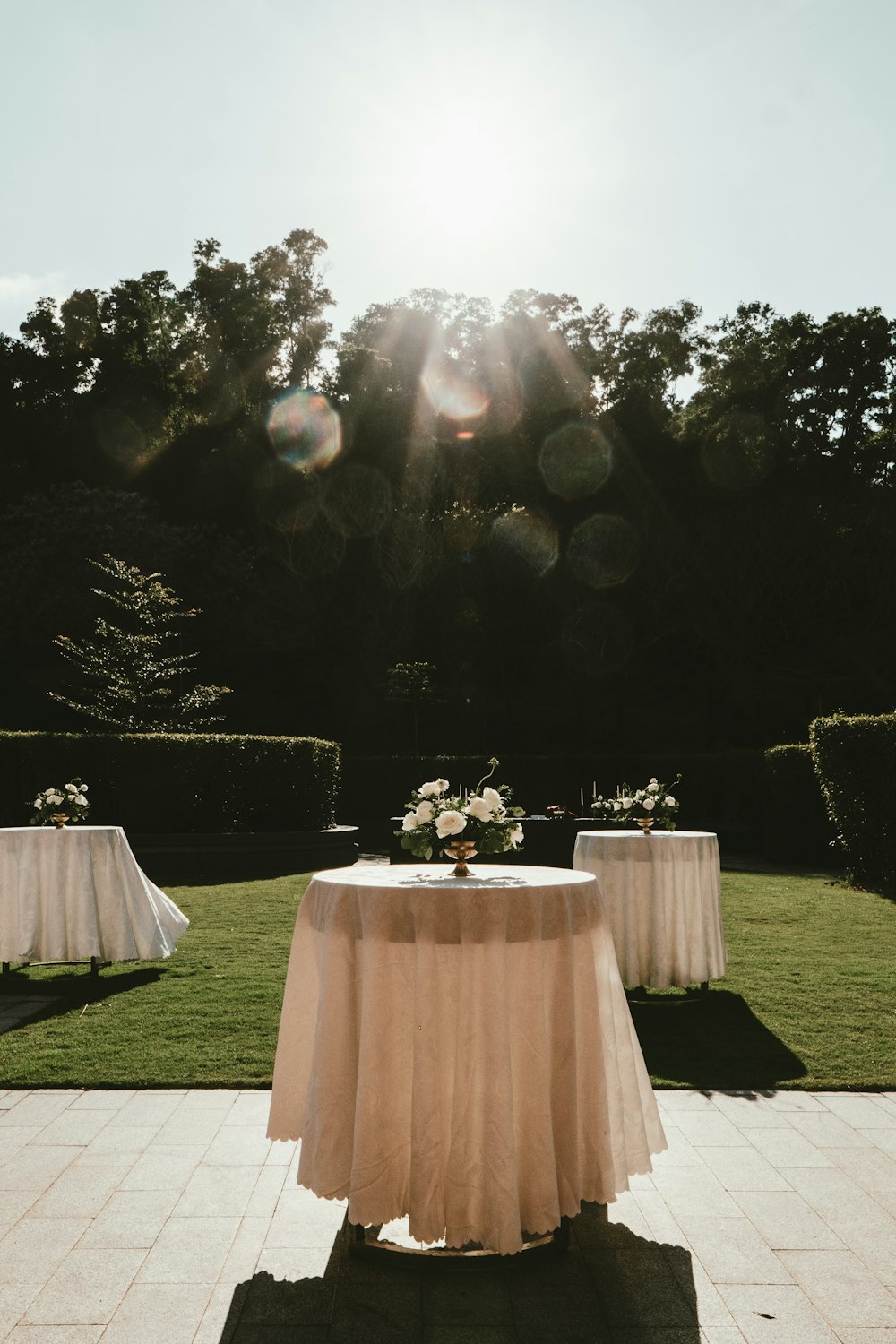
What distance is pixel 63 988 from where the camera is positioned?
23.5 feet

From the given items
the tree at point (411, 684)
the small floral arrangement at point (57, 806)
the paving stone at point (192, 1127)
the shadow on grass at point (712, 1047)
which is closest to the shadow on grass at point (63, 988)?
the small floral arrangement at point (57, 806)

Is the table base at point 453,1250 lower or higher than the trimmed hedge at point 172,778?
lower

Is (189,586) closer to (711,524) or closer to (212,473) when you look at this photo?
(212,473)

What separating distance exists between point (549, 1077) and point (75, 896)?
17.0 ft

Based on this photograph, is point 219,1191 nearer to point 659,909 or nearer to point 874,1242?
point 874,1242

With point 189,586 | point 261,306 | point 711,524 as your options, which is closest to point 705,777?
point 711,524

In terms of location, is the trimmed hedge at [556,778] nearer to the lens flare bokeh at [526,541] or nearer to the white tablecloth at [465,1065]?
the lens flare bokeh at [526,541]

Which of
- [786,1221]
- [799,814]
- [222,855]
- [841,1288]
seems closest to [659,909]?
[786,1221]

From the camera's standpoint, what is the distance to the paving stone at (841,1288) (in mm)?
2721

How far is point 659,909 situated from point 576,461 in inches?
942

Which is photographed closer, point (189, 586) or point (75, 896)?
point (75, 896)

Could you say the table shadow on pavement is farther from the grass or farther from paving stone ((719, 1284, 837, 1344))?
the grass

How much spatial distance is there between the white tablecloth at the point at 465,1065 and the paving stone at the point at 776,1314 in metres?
0.45

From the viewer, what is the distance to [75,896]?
287 inches
